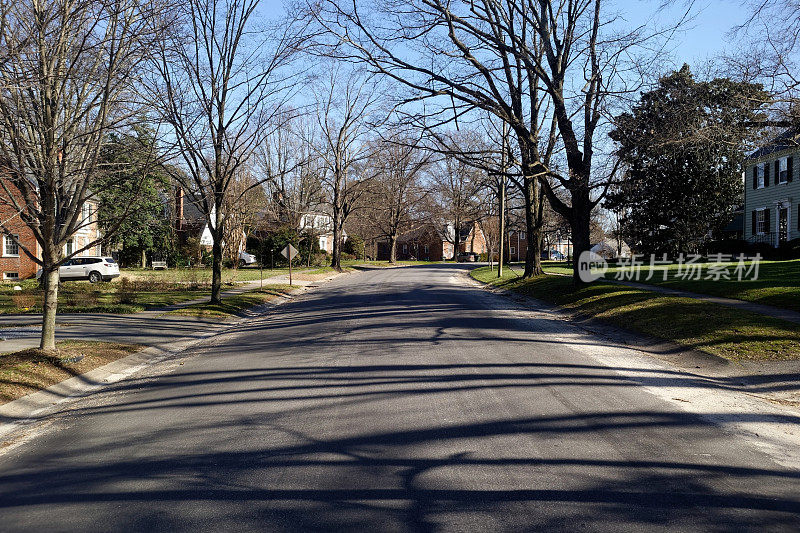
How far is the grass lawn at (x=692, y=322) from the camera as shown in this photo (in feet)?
34.3

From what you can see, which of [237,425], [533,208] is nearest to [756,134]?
[237,425]

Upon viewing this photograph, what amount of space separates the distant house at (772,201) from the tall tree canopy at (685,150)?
114cm

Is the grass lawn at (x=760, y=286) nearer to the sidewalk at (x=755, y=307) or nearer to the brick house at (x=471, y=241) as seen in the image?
the sidewalk at (x=755, y=307)

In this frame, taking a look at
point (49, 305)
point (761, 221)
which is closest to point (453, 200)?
point (761, 221)

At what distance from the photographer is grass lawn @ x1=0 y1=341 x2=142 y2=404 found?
8.85 m

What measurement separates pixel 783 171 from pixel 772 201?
6.31 ft

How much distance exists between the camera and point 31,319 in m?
17.4

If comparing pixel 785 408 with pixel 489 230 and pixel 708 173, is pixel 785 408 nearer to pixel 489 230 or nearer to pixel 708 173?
pixel 708 173

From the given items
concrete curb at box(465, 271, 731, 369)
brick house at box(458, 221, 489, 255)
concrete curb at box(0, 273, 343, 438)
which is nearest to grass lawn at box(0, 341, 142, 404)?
concrete curb at box(0, 273, 343, 438)

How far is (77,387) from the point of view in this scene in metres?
9.66

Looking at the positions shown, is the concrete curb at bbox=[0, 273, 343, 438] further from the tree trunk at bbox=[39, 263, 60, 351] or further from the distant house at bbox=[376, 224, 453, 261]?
the distant house at bbox=[376, 224, 453, 261]

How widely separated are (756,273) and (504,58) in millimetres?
11413

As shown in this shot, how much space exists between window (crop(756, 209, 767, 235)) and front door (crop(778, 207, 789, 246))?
1.38m

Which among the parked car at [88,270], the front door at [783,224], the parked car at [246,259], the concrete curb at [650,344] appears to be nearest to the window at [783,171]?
the front door at [783,224]
